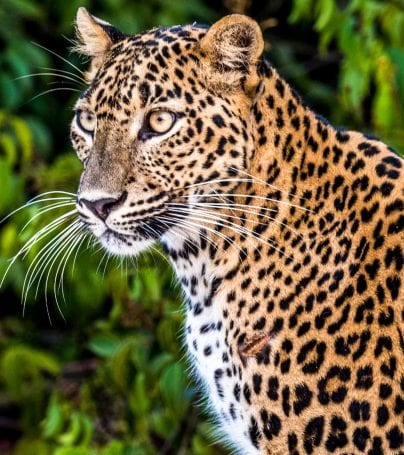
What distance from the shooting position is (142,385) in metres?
6.95

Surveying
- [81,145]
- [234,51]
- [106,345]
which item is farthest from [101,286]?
[234,51]

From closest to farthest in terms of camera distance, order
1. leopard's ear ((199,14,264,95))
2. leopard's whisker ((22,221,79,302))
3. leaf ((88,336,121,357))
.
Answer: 1. leopard's ear ((199,14,264,95))
2. leopard's whisker ((22,221,79,302))
3. leaf ((88,336,121,357))

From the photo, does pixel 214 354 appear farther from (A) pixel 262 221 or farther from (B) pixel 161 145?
(B) pixel 161 145

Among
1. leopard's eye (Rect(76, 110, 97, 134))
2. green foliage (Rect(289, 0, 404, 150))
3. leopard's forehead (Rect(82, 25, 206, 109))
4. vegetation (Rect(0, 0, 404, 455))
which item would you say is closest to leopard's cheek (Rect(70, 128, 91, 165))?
leopard's eye (Rect(76, 110, 97, 134))

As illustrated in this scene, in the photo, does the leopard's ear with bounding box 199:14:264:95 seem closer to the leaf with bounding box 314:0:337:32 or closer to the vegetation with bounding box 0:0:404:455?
the vegetation with bounding box 0:0:404:455

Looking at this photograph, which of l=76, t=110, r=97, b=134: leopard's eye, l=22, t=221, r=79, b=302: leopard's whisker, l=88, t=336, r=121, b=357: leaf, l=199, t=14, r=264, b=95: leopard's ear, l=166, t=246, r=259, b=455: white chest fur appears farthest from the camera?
l=88, t=336, r=121, b=357: leaf

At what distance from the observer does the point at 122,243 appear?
16.5 feet

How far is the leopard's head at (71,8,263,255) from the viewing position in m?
4.86

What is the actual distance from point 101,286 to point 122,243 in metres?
2.78

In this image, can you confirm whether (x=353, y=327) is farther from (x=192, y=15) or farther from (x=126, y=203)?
(x=192, y=15)

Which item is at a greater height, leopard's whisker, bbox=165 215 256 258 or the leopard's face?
the leopard's face

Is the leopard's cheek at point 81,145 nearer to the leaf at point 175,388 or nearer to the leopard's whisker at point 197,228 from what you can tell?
the leopard's whisker at point 197,228

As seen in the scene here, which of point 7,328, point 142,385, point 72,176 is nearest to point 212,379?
point 142,385

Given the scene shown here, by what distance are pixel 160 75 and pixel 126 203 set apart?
486 millimetres
